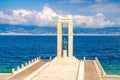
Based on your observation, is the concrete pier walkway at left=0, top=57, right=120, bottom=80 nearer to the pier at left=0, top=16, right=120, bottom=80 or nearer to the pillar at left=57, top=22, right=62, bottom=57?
the pier at left=0, top=16, right=120, bottom=80

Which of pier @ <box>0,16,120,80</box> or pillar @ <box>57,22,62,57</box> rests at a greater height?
pillar @ <box>57,22,62,57</box>

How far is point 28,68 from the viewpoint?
227 feet

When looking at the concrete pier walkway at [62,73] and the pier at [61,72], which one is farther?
the pier at [61,72]

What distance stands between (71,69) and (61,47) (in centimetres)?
1368

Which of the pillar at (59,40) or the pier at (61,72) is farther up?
the pillar at (59,40)

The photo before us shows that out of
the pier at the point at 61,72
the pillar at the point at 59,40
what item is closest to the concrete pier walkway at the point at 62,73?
the pier at the point at 61,72

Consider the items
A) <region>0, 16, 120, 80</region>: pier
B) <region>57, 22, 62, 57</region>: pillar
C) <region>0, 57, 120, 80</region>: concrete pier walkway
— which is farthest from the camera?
<region>57, 22, 62, 57</region>: pillar

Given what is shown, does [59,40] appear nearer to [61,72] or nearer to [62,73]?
[61,72]

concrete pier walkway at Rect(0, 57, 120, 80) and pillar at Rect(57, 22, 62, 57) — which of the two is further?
pillar at Rect(57, 22, 62, 57)

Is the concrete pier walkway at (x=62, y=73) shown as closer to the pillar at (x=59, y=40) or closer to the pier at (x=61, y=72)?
the pier at (x=61, y=72)

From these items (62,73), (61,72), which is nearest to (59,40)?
(61,72)

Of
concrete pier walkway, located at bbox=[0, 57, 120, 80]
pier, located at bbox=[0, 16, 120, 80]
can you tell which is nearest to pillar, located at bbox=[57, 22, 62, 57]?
pier, located at bbox=[0, 16, 120, 80]

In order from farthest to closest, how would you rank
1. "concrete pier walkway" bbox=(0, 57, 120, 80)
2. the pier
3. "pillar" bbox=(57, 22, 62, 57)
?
"pillar" bbox=(57, 22, 62, 57) → the pier → "concrete pier walkway" bbox=(0, 57, 120, 80)

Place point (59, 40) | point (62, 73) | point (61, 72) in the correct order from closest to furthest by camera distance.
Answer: point (62, 73) → point (61, 72) → point (59, 40)
